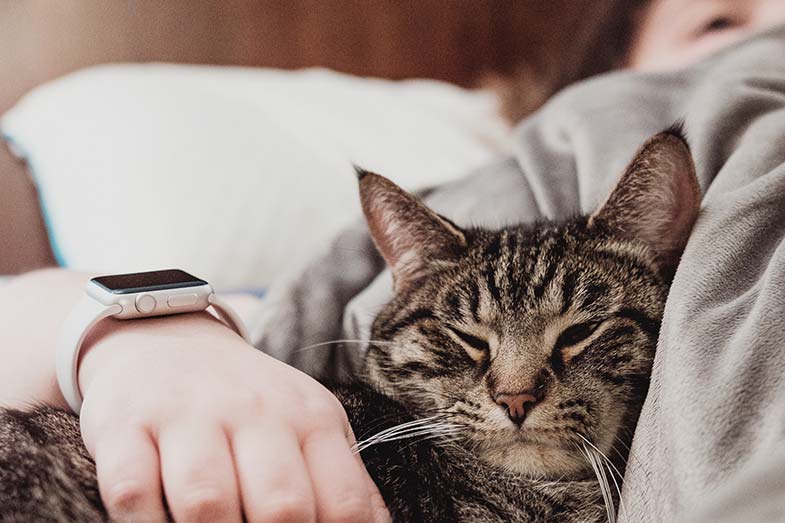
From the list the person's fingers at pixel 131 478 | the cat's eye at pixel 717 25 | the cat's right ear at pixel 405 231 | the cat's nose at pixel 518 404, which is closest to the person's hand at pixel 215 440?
the person's fingers at pixel 131 478

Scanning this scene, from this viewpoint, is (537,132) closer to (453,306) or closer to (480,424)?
(453,306)

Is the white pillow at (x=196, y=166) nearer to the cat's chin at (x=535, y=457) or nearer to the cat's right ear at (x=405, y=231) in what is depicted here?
the cat's right ear at (x=405, y=231)

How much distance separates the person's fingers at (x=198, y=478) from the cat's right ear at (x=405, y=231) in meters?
0.42

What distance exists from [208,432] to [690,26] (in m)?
1.39

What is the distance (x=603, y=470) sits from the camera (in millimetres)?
702

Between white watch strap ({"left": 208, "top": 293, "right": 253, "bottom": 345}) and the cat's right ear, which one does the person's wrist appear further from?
the cat's right ear

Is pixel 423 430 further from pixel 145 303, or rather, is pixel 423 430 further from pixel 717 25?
pixel 717 25

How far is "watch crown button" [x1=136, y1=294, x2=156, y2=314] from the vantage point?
68 centimetres

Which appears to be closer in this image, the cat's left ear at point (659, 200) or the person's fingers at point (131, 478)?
the person's fingers at point (131, 478)

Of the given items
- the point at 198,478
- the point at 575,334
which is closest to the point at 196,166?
the point at 575,334

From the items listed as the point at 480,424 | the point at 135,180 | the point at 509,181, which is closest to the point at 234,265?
the point at 135,180

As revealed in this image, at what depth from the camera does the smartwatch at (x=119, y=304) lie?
0.68m

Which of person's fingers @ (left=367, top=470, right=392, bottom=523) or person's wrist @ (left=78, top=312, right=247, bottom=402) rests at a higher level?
person's wrist @ (left=78, top=312, right=247, bottom=402)

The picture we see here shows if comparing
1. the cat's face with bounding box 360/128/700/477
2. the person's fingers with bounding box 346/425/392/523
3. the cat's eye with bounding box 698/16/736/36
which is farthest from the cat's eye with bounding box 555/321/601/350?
the cat's eye with bounding box 698/16/736/36
